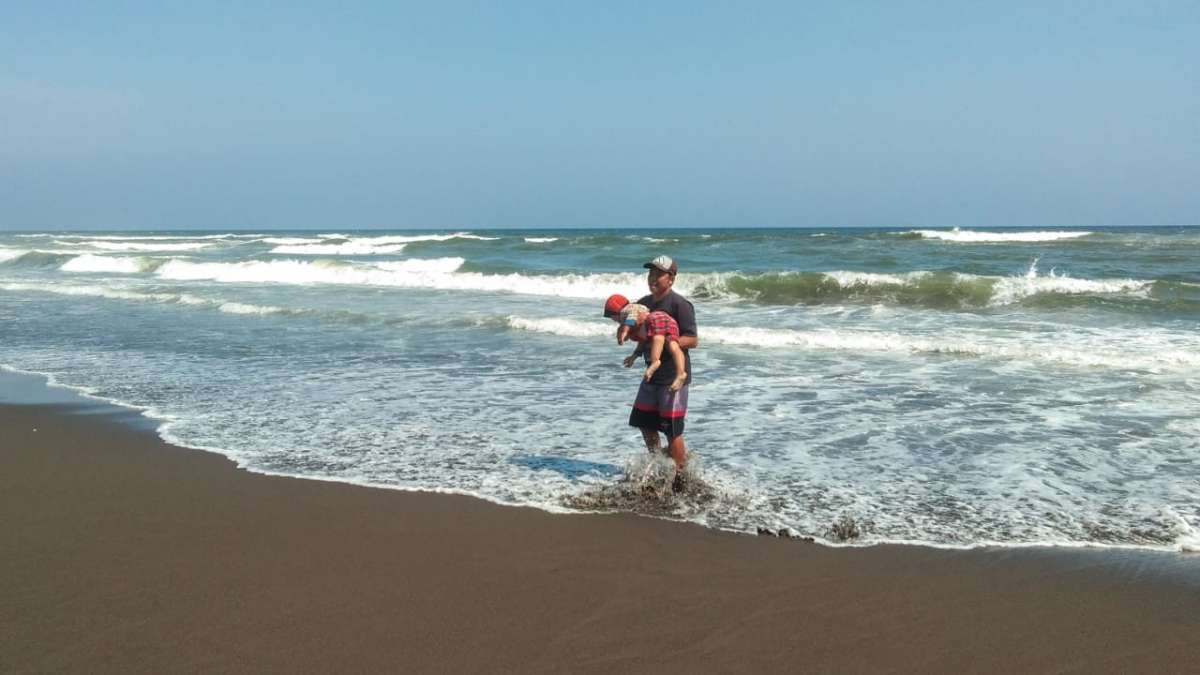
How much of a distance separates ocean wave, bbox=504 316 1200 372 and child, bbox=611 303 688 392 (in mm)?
7421

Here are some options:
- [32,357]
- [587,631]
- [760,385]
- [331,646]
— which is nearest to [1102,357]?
[760,385]

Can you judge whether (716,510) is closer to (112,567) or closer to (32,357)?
(112,567)

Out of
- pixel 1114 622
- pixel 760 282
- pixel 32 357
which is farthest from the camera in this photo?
pixel 760 282

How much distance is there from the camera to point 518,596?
13.0 ft

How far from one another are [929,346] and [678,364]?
26.0 feet

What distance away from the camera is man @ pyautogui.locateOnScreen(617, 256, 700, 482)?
5.18 meters

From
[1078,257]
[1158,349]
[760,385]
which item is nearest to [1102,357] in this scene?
[1158,349]

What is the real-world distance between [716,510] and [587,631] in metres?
1.81

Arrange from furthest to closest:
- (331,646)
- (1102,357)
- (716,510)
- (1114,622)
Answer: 1. (1102,357)
2. (716,510)
3. (1114,622)
4. (331,646)

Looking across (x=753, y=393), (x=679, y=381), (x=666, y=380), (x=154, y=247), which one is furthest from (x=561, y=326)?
(x=154, y=247)

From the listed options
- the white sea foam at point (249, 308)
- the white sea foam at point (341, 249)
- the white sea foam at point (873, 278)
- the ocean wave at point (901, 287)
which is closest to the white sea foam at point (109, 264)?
the white sea foam at point (341, 249)

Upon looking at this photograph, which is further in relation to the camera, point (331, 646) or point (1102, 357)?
point (1102, 357)

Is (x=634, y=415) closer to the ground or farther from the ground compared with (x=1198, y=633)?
farther from the ground

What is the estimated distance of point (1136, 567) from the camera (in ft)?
14.3
